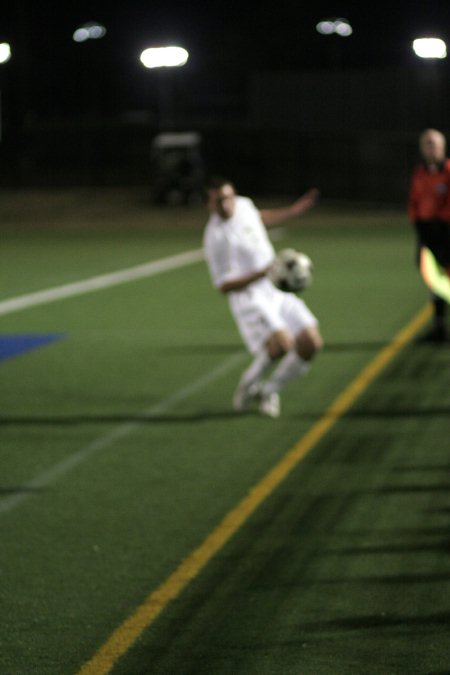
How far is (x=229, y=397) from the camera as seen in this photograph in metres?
11.8

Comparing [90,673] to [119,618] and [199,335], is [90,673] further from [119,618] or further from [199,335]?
[199,335]

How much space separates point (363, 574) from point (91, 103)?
193 ft

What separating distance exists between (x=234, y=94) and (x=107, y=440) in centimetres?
5973

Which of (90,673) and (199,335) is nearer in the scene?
(90,673)

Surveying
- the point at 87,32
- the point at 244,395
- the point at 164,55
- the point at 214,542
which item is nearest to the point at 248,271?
the point at 244,395

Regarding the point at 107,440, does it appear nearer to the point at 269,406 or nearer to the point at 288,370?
the point at 269,406

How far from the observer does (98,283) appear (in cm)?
2131

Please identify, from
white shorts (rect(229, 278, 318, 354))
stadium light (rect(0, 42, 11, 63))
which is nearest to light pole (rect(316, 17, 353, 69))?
stadium light (rect(0, 42, 11, 63))

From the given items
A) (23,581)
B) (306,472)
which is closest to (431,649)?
(23,581)

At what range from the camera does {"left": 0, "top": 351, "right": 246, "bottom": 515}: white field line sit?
28.3 feet

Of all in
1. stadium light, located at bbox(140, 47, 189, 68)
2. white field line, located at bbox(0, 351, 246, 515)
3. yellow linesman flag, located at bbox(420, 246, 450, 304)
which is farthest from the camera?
stadium light, located at bbox(140, 47, 189, 68)

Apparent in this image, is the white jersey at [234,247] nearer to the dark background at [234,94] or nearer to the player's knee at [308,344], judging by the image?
the player's knee at [308,344]

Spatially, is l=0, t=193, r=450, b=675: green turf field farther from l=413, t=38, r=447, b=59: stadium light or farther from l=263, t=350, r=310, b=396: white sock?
l=413, t=38, r=447, b=59: stadium light

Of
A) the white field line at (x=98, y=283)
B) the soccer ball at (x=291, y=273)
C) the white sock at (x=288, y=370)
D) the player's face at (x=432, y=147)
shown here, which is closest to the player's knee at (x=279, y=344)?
the white sock at (x=288, y=370)
